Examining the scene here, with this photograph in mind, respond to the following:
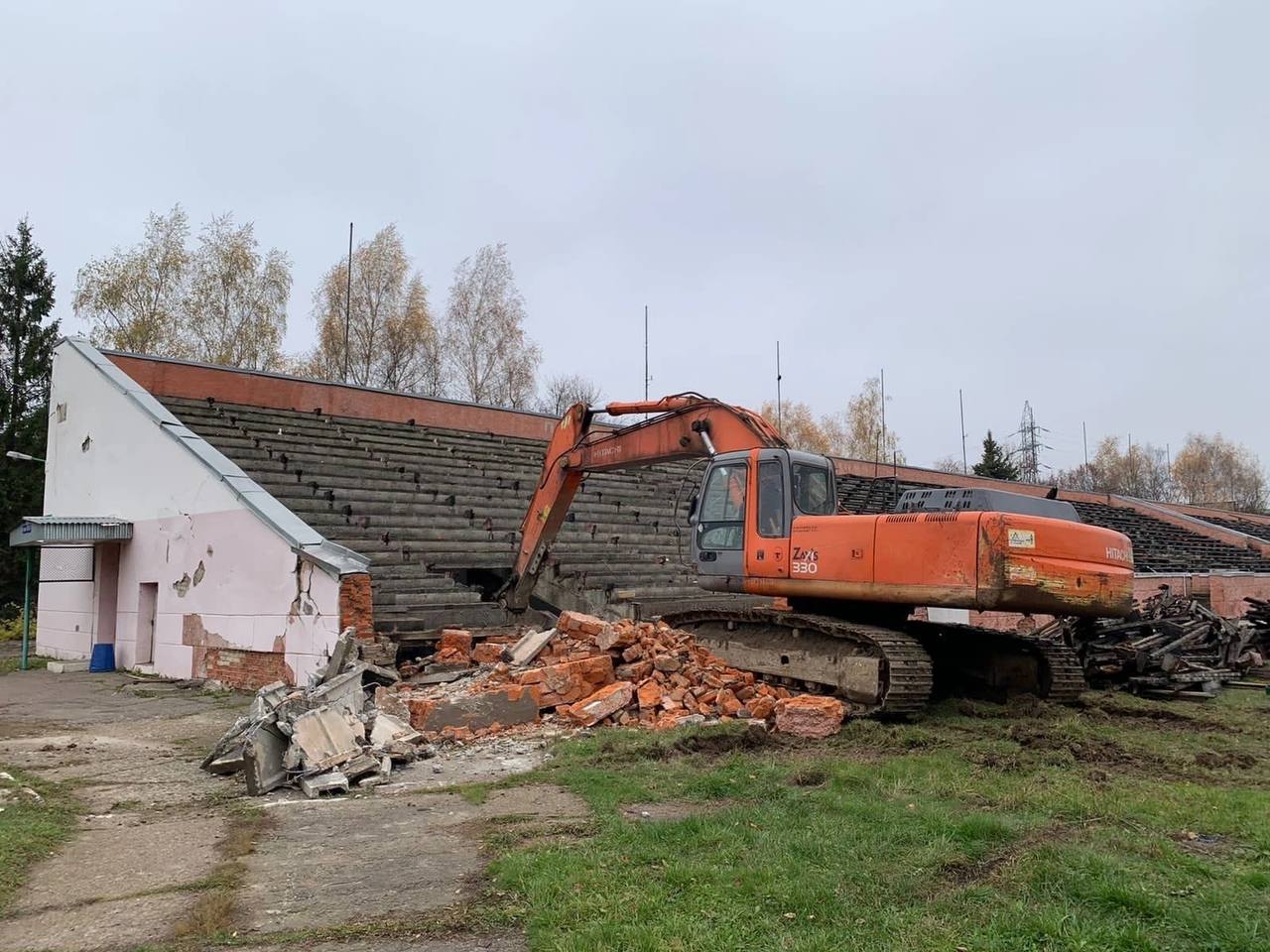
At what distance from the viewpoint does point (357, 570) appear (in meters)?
11.6

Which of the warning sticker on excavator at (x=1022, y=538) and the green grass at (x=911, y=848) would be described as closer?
the green grass at (x=911, y=848)

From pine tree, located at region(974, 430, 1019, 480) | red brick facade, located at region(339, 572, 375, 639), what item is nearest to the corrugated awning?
red brick facade, located at region(339, 572, 375, 639)

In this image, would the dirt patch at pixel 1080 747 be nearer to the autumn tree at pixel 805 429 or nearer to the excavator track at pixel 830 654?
the excavator track at pixel 830 654

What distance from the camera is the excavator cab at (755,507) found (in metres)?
9.83

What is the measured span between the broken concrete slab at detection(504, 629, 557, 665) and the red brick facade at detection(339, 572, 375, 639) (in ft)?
6.10

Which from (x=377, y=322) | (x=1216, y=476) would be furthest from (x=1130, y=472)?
(x=377, y=322)

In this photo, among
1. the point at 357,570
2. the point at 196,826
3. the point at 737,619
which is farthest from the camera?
the point at 357,570

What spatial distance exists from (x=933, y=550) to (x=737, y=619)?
2.95 metres

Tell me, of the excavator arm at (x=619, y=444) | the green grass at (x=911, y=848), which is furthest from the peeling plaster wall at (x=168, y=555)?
the green grass at (x=911, y=848)

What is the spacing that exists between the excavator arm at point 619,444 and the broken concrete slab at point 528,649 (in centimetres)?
267

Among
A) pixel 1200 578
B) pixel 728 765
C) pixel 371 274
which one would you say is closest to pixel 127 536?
pixel 728 765

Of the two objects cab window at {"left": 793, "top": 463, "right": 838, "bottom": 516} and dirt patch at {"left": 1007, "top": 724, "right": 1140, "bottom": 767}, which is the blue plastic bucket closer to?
cab window at {"left": 793, "top": 463, "right": 838, "bottom": 516}

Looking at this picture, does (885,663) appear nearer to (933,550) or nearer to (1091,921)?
(933,550)

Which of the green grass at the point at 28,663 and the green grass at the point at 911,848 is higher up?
the green grass at the point at 911,848
